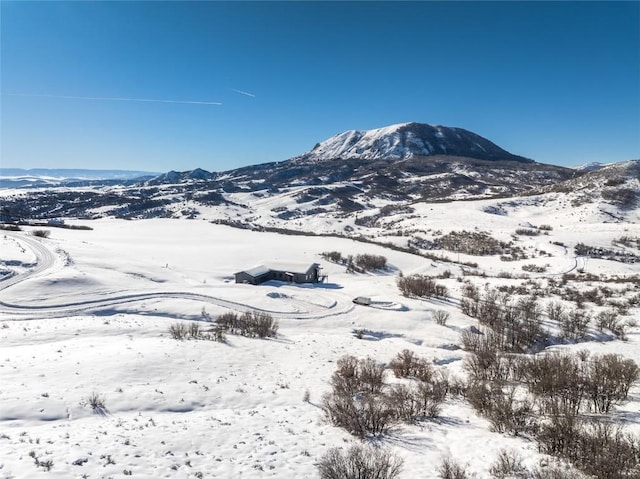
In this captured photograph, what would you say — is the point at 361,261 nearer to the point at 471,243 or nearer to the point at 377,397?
the point at 471,243

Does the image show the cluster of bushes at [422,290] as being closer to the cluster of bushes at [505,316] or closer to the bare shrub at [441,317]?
the cluster of bushes at [505,316]

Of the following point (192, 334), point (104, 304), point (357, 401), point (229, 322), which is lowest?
point (229, 322)

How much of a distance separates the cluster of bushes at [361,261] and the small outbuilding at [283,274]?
10.6 meters

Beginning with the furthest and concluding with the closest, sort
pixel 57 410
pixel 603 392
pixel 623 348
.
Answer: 1. pixel 623 348
2. pixel 603 392
3. pixel 57 410

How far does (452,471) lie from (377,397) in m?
7.76

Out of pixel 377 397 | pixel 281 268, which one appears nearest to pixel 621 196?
pixel 281 268

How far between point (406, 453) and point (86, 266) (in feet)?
159

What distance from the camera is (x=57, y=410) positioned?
1599cm

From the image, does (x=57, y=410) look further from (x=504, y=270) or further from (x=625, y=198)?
(x=625, y=198)

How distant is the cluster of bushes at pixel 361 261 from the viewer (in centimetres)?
6775

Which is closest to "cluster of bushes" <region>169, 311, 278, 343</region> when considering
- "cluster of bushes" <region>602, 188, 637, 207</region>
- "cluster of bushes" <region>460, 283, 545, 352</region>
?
"cluster of bushes" <region>460, 283, 545, 352</region>

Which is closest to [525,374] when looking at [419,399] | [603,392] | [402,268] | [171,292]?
[603,392]

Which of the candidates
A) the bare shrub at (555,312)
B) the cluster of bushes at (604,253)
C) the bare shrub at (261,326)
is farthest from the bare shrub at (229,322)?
the cluster of bushes at (604,253)

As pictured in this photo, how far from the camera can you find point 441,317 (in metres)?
40.9
